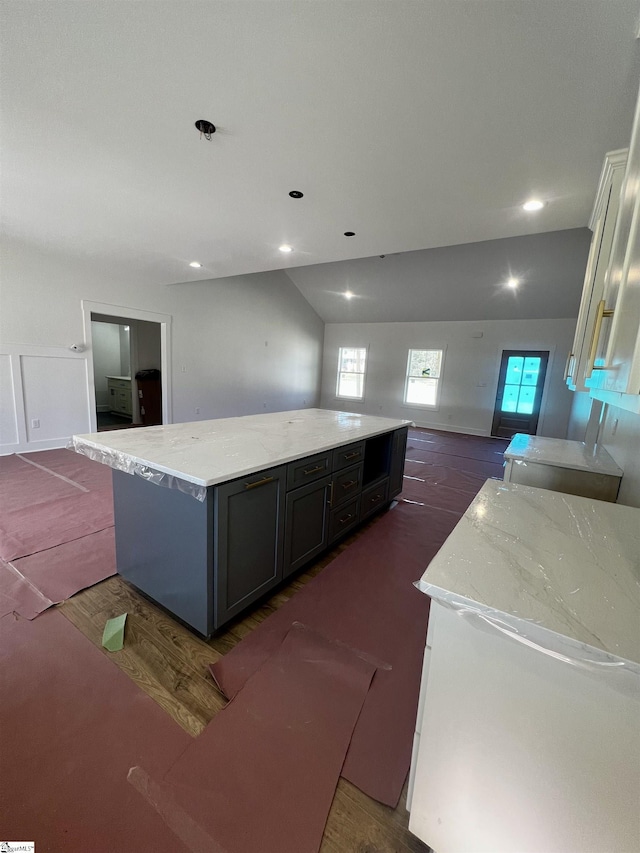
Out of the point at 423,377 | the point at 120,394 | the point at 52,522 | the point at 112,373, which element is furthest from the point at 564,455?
the point at 112,373

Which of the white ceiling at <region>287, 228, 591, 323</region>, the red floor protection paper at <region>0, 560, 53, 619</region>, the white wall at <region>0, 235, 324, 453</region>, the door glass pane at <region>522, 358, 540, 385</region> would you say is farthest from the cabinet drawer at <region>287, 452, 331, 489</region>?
the door glass pane at <region>522, 358, 540, 385</region>

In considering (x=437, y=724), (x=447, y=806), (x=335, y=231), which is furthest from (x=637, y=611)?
(x=335, y=231)

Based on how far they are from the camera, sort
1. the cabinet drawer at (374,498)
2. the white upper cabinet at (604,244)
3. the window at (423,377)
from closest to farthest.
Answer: the white upper cabinet at (604,244) → the cabinet drawer at (374,498) → the window at (423,377)

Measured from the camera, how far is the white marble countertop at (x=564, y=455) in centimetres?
203

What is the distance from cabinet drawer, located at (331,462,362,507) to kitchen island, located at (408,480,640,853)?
4.47 ft

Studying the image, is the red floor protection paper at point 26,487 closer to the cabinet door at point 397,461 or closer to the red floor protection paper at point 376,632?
the red floor protection paper at point 376,632

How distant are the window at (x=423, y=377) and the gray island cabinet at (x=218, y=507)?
6296 mm

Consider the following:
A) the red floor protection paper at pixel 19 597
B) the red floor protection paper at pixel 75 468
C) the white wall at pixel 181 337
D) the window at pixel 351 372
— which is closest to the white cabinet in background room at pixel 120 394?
the white wall at pixel 181 337

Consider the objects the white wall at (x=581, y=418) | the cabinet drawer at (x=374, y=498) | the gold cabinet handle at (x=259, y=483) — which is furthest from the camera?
the white wall at (x=581, y=418)

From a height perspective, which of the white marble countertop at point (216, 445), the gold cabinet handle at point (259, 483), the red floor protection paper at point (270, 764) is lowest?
the red floor protection paper at point (270, 764)

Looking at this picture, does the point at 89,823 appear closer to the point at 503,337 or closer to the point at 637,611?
the point at 637,611

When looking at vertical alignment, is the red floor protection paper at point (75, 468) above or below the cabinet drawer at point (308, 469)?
below

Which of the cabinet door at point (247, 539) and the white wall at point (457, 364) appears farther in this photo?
the white wall at point (457, 364)

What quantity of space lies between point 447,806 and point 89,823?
1007 mm
